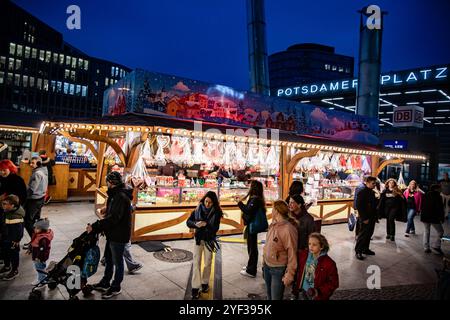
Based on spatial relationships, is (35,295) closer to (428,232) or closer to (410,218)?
(428,232)

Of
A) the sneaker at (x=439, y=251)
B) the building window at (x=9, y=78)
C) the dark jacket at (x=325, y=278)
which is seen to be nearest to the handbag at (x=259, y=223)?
the dark jacket at (x=325, y=278)

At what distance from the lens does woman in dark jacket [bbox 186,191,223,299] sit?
4688mm

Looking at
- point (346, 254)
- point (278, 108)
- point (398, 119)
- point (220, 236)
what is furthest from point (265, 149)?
point (398, 119)

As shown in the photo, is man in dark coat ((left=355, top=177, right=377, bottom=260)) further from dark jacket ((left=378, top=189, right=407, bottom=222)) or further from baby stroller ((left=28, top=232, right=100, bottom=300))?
baby stroller ((left=28, top=232, right=100, bottom=300))

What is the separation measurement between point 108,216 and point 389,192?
9.10 meters

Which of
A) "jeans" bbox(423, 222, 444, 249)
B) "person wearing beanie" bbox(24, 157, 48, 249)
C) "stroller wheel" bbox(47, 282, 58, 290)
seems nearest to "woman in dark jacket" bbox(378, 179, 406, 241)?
"jeans" bbox(423, 222, 444, 249)

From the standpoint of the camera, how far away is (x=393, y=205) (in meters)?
9.29

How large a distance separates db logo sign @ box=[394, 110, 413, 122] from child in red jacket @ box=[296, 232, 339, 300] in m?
17.2

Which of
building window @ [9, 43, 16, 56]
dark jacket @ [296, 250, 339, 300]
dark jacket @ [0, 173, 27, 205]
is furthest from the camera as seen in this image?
building window @ [9, 43, 16, 56]

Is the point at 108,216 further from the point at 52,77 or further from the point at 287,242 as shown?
the point at 52,77

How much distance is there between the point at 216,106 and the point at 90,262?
24.8ft

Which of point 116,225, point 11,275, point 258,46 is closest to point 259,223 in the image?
point 116,225

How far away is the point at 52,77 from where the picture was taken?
7869cm

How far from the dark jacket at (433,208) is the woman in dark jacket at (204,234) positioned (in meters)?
6.62
